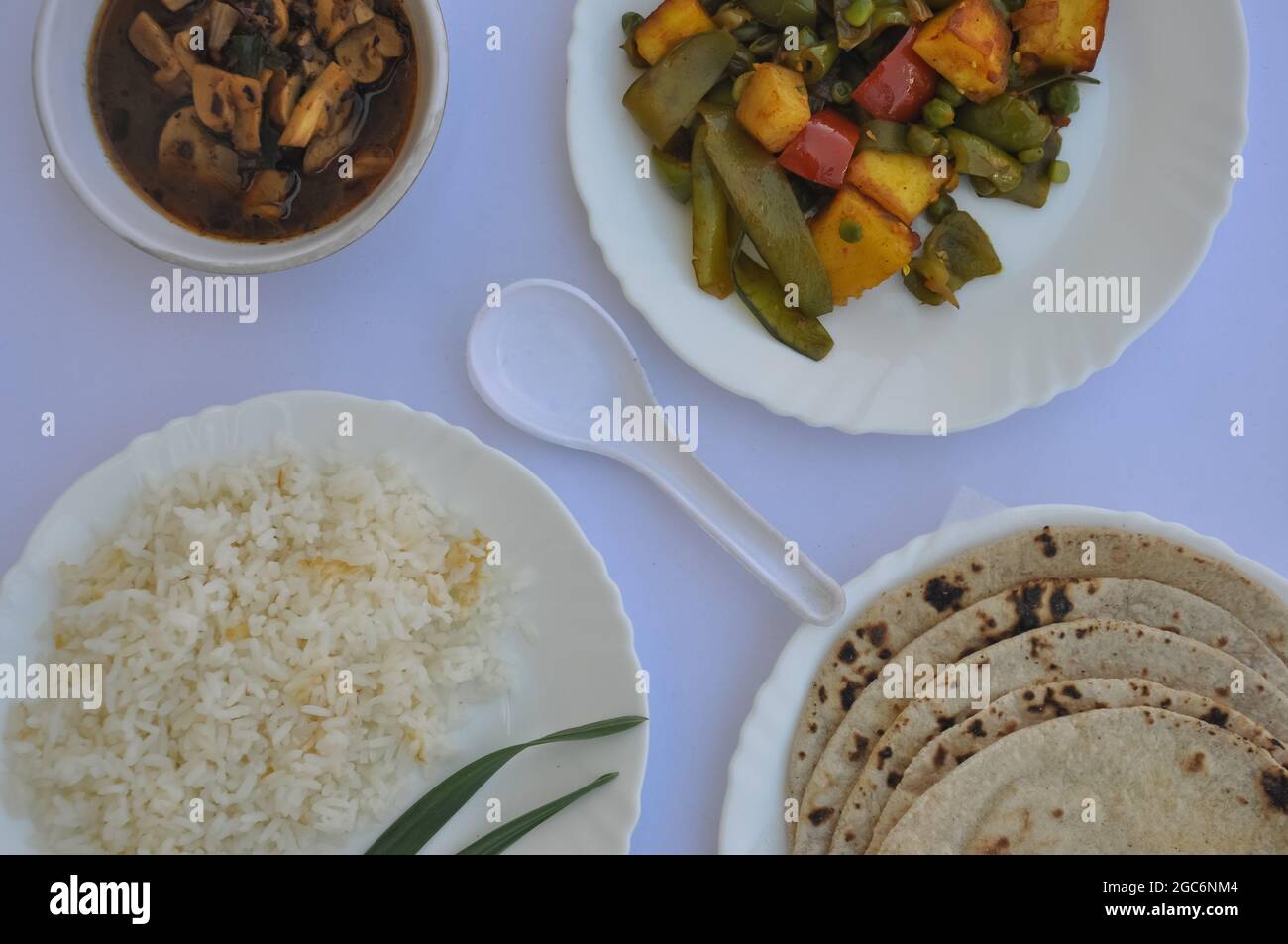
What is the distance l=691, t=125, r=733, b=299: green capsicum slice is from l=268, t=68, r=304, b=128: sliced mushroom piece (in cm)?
70

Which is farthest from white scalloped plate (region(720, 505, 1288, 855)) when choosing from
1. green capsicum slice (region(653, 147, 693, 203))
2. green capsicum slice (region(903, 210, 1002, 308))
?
green capsicum slice (region(653, 147, 693, 203))

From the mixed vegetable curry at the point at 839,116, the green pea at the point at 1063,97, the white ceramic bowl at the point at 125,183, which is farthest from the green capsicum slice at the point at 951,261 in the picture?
the white ceramic bowl at the point at 125,183

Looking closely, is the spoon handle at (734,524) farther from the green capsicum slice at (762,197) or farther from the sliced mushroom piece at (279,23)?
the sliced mushroom piece at (279,23)

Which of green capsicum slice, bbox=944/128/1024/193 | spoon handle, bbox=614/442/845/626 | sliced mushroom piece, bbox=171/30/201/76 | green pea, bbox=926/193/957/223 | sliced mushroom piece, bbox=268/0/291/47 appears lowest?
spoon handle, bbox=614/442/845/626

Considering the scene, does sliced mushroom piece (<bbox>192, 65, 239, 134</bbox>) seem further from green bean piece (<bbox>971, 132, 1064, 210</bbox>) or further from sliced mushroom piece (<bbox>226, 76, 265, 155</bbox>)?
green bean piece (<bbox>971, 132, 1064, 210</bbox>)

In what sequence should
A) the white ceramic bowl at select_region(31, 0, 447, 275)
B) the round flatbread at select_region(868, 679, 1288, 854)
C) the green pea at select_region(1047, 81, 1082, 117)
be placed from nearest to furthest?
the white ceramic bowl at select_region(31, 0, 447, 275) → the round flatbread at select_region(868, 679, 1288, 854) → the green pea at select_region(1047, 81, 1082, 117)

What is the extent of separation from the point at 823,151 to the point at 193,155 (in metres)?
1.10

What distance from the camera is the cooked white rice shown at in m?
1.83

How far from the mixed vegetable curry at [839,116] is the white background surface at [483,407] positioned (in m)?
0.27

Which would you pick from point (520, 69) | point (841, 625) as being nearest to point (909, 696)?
point (841, 625)
